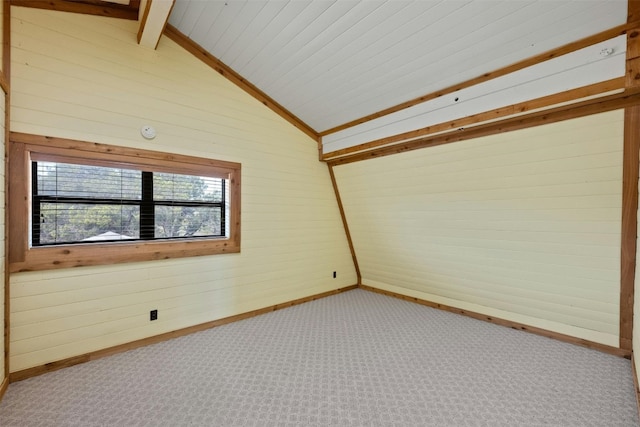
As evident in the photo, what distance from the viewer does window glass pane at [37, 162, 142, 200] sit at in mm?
2426

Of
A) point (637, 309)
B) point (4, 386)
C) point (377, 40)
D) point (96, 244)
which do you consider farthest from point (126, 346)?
point (637, 309)

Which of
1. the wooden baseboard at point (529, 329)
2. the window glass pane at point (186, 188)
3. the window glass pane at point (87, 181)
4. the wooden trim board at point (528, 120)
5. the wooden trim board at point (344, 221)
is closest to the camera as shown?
the wooden trim board at point (528, 120)

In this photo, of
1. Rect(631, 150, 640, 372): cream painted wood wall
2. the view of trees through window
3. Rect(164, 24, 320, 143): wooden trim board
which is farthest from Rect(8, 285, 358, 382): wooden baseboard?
Rect(631, 150, 640, 372): cream painted wood wall

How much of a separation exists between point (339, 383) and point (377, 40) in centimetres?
276

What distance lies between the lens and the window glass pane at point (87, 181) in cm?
243

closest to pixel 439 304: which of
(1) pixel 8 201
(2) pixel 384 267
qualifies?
(2) pixel 384 267

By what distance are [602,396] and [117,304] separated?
392 centimetres

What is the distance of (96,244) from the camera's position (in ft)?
8.55

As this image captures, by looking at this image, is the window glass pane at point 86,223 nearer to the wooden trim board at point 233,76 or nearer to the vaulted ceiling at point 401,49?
the vaulted ceiling at point 401,49

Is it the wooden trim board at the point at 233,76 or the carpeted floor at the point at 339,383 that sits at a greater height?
the wooden trim board at the point at 233,76

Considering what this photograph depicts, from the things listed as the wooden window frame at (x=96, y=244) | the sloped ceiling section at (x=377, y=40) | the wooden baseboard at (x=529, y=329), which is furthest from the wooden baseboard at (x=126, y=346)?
the sloped ceiling section at (x=377, y=40)

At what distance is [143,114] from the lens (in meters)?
2.80

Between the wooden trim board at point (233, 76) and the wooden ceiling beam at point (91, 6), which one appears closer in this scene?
the wooden ceiling beam at point (91, 6)

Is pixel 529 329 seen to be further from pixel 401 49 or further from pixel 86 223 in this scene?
pixel 86 223
